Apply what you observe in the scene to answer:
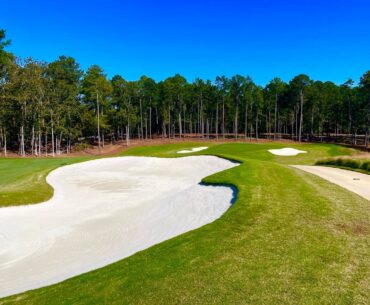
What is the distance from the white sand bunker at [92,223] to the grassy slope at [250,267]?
1.84 meters

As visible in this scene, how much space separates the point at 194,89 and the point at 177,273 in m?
91.4

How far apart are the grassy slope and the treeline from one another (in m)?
58.6

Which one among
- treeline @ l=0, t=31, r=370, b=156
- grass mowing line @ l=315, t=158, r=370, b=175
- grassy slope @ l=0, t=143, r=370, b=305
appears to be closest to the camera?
grassy slope @ l=0, t=143, r=370, b=305

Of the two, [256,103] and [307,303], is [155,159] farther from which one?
[256,103]

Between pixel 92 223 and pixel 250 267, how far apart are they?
8834 mm

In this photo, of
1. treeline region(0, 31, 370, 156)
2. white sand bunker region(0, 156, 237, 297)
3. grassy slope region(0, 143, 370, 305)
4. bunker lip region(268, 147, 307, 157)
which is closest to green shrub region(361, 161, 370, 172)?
white sand bunker region(0, 156, 237, 297)

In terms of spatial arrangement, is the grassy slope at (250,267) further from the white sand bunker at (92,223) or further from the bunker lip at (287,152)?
the bunker lip at (287,152)

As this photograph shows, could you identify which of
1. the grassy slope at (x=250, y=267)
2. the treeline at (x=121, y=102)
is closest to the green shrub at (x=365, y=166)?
the grassy slope at (x=250, y=267)

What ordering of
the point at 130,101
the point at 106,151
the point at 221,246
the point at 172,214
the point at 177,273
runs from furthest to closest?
the point at 130,101 < the point at 106,151 < the point at 172,214 < the point at 221,246 < the point at 177,273

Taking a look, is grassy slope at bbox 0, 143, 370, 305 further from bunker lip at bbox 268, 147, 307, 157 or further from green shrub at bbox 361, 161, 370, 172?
bunker lip at bbox 268, 147, 307, 157

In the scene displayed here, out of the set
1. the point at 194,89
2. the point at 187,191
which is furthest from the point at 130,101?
the point at 187,191

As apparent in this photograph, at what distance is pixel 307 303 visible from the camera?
5.27 metres

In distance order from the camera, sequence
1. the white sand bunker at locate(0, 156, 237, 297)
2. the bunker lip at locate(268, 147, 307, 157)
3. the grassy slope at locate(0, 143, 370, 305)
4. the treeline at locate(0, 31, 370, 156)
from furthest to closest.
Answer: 1. the treeline at locate(0, 31, 370, 156)
2. the bunker lip at locate(268, 147, 307, 157)
3. the white sand bunker at locate(0, 156, 237, 297)
4. the grassy slope at locate(0, 143, 370, 305)

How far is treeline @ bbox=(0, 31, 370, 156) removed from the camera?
203ft
